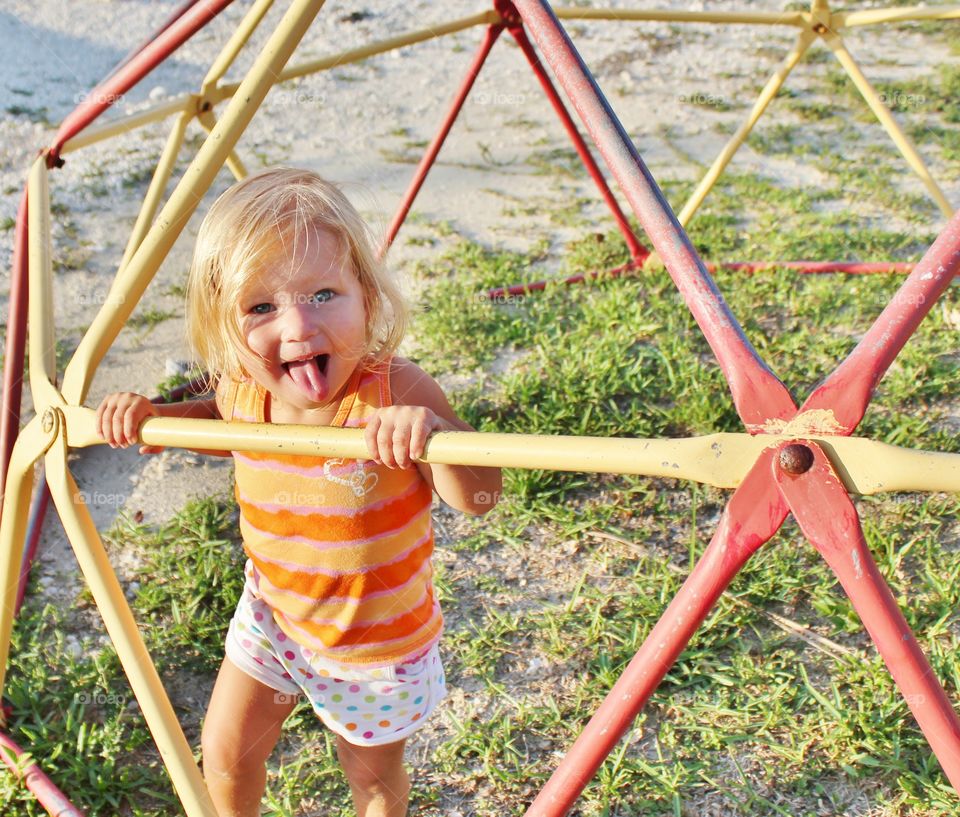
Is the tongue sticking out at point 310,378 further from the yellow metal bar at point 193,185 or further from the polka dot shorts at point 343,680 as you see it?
the polka dot shorts at point 343,680

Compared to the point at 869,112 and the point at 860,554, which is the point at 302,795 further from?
the point at 869,112

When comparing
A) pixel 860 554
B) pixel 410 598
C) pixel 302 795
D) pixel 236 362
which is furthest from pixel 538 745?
pixel 860 554

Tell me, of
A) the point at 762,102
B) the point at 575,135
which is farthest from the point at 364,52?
the point at 762,102

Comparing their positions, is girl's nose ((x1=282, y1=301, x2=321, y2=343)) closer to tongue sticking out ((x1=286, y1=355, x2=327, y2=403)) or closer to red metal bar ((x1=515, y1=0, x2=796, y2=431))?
tongue sticking out ((x1=286, y1=355, x2=327, y2=403))

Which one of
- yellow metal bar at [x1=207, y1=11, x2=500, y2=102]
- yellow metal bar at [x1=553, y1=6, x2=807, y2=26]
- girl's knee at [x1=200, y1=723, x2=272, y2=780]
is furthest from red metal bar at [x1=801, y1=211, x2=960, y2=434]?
yellow metal bar at [x1=553, y1=6, x2=807, y2=26]

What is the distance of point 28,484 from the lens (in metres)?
1.58

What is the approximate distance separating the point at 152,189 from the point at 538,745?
1.47 metres

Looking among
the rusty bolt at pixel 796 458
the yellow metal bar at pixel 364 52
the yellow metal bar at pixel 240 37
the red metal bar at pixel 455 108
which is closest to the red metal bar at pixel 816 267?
the red metal bar at pixel 455 108

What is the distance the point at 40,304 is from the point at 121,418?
460 millimetres

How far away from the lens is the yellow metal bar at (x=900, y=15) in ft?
9.25

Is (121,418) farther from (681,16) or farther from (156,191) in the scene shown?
(681,16)

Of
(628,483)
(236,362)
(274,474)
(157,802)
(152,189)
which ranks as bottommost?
(157,802)

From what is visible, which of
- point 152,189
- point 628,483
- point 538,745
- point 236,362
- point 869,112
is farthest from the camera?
point 869,112

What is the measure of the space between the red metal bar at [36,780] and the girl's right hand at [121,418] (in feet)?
2.44
